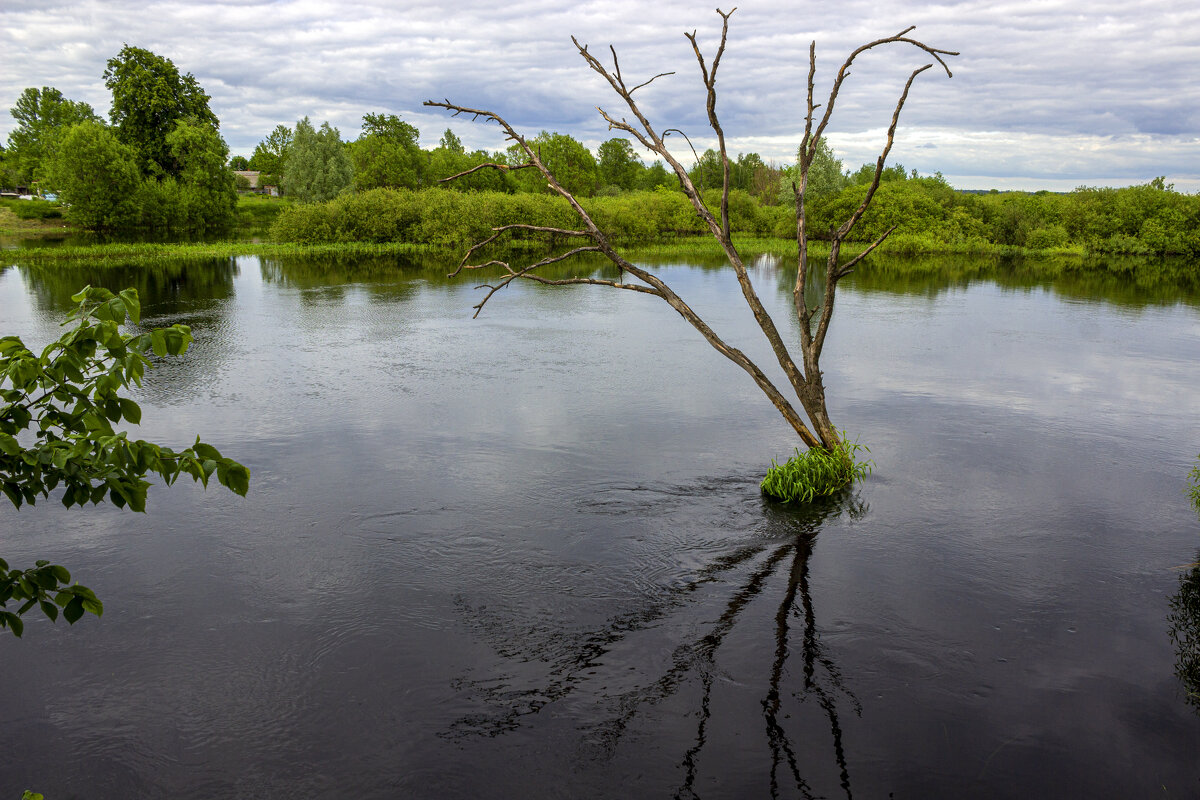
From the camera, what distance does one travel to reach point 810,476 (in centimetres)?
1166

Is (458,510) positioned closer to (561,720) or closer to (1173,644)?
(561,720)

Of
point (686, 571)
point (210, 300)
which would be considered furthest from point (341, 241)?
point (686, 571)

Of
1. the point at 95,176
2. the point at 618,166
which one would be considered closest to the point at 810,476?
the point at 95,176

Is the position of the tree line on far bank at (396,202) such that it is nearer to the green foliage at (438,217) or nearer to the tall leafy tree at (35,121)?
the green foliage at (438,217)

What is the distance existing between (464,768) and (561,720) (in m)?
0.92

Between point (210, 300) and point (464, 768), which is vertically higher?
point (210, 300)

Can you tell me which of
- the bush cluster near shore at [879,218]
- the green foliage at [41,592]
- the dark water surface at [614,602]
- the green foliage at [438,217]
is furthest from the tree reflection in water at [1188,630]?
the green foliage at [438,217]

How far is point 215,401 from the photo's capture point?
1595cm

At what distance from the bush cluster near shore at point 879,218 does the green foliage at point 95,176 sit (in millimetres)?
13664

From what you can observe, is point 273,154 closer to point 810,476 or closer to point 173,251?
point 173,251

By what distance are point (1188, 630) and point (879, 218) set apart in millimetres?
62910

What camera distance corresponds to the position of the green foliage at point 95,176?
2334 inches

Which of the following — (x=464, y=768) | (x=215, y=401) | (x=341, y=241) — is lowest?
(x=464, y=768)

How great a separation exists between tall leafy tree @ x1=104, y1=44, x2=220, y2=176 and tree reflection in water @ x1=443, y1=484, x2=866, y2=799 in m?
71.9
